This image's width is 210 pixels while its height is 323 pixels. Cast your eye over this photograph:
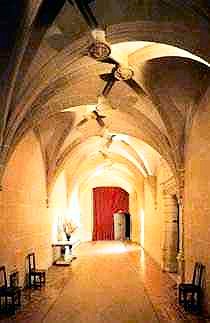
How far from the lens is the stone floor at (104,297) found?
19.2 feet

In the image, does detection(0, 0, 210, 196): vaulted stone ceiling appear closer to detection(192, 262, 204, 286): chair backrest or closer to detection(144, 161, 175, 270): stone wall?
detection(192, 262, 204, 286): chair backrest

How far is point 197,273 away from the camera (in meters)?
6.55

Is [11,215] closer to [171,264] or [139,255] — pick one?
[171,264]

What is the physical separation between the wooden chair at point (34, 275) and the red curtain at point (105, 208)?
539 inches

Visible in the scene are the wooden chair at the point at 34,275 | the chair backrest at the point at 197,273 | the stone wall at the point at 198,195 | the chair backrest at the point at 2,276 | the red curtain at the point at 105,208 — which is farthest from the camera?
the red curtain at the point at 105,208

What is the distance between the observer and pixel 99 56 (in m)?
5.36

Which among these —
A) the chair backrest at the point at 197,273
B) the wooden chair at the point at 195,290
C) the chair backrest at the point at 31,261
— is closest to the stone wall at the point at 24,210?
the chair backrest at the point at 31,261

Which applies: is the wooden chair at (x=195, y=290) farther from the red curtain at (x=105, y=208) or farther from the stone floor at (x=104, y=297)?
the red curtain at (x=105, y=208)

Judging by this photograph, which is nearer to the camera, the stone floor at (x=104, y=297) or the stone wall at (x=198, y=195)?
the stone floor at (x=104, y=297)

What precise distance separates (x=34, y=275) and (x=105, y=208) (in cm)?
1465

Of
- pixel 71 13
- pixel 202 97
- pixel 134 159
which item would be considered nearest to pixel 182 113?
pixel 202 97

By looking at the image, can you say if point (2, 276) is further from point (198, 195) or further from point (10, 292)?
point (198, 195)

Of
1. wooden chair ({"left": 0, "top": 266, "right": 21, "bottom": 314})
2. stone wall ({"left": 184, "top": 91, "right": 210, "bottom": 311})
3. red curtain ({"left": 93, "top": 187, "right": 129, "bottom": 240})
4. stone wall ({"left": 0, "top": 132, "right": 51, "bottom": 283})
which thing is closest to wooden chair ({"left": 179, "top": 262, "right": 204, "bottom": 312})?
stone wall ({"left": 184, "top": 91, "right": 210, "bottom": 311})

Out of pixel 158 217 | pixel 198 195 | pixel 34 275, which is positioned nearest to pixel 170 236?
pixel 158 217
